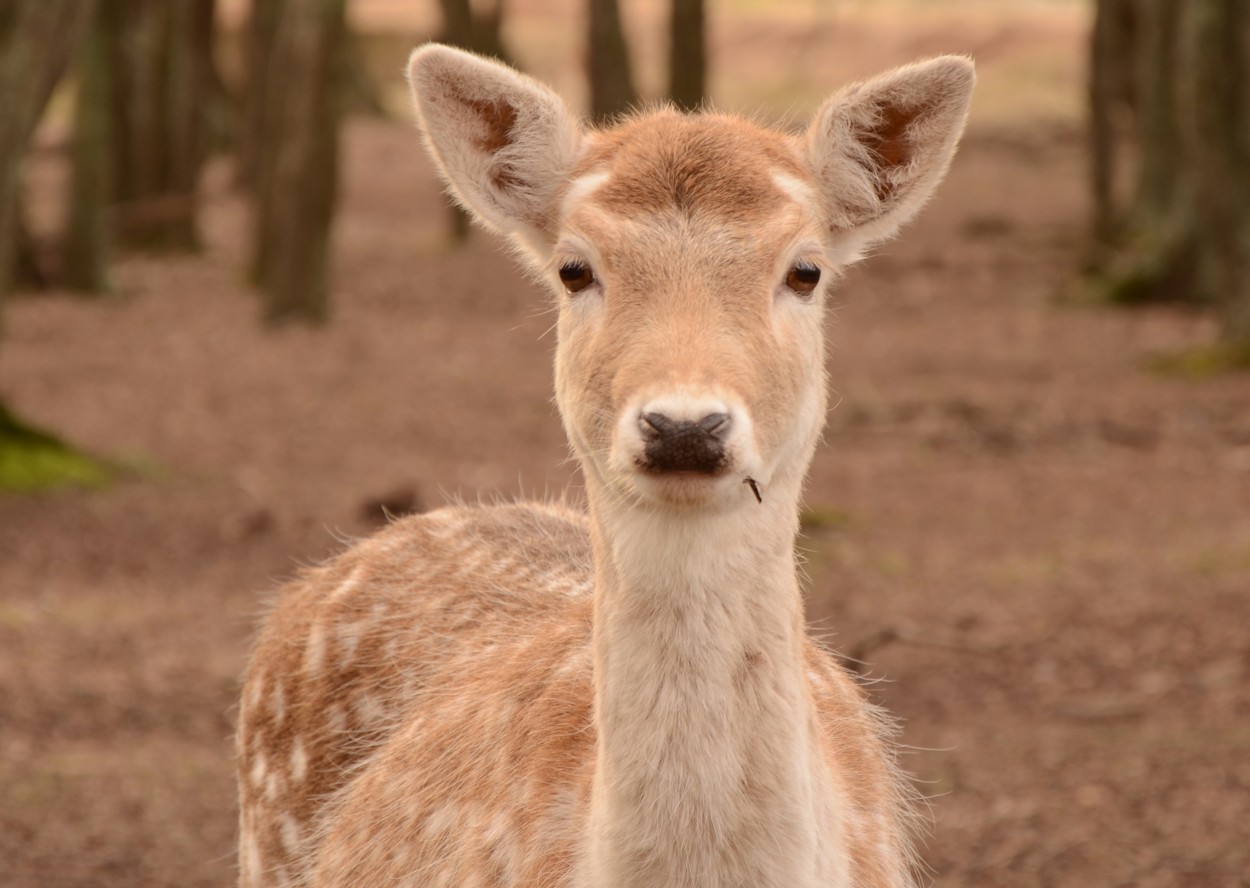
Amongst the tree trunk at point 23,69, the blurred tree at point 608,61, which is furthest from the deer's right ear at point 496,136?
the blurred tree at point 608,61

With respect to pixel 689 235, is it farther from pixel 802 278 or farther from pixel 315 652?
pixel 315 652

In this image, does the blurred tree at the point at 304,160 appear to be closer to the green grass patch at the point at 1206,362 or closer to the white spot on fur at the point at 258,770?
the green grass patch at the point at 1206,362

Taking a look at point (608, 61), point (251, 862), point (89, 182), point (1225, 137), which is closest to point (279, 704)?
point (251, 862)

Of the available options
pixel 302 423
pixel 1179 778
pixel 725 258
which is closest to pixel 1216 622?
pixel 1179 778

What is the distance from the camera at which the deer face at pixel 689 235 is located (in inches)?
128

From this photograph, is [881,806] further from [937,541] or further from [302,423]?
[302,423]

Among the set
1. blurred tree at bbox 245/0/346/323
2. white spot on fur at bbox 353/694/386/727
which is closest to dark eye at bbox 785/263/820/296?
white spot on fur at bbox 353/694/386/727

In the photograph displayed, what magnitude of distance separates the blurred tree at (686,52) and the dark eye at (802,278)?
44.5 feet

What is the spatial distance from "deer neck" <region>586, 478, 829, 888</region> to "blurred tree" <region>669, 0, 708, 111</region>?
46.0 ft

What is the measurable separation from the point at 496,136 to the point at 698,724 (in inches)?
55.4

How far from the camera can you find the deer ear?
12.9ft

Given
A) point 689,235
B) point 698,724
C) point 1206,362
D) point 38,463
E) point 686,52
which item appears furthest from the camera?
point 686,52

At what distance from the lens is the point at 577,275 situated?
146 inches

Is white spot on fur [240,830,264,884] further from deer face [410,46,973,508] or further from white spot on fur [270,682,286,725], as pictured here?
deer face [410,46,973,508]
